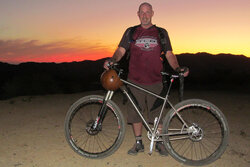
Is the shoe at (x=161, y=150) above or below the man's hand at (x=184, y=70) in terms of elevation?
below

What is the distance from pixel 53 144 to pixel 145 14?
8.80 ft

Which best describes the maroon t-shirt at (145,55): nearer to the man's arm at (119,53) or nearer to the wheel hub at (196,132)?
the man's arm at (119,53)

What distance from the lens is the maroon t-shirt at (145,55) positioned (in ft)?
12.3

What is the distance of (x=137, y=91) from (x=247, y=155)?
2026mm

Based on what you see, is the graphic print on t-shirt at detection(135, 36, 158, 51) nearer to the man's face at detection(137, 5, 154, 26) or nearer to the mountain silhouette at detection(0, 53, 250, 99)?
the man's face at detection(137, 5, 154, 26)

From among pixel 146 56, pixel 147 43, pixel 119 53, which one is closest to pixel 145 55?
pixel 146 56

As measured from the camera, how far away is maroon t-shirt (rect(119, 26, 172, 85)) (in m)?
3.75

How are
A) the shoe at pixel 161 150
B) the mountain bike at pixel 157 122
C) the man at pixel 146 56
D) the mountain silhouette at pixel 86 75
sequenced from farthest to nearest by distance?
the mountain silhouette at pixel 86 75, the shoe at pixel 161 150, the man at pixel 146 56, the mountain bike at pixel 157 122

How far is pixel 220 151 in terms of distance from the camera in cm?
342

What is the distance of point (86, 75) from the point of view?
3381 inches

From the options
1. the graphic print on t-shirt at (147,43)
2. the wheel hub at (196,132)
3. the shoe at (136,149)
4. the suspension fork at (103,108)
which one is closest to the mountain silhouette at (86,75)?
the shoe at (136,149)

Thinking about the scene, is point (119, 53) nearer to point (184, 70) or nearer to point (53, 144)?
point (184, 70)

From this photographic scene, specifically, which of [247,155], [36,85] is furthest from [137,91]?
[36,85]

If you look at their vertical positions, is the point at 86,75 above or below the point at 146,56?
below
